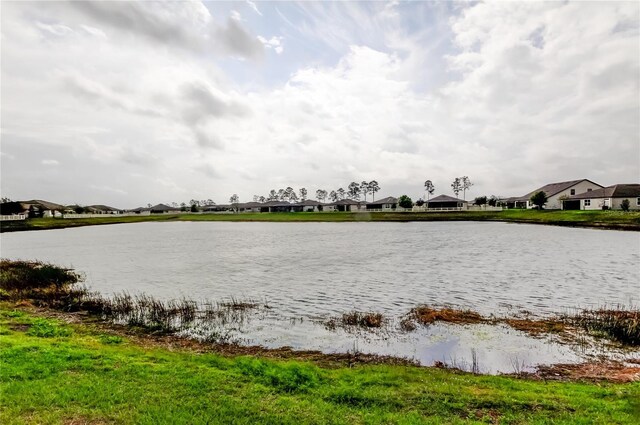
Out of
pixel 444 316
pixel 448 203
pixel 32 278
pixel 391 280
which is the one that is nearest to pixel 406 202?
pixel 448 203

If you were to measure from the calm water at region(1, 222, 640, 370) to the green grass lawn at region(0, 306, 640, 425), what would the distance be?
4141 mm

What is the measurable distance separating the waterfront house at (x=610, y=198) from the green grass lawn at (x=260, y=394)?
99422 millimetres

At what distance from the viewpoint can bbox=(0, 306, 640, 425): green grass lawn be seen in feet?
24.4

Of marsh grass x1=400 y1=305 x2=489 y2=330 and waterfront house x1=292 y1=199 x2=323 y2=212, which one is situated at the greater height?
waterfront house x1=292 y1=199 x2=323 y2=212

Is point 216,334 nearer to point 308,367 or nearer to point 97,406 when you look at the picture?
point 308,367

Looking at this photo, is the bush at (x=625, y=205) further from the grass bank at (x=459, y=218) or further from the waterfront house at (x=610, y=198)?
Answer: the grass bank at (x=459, y=218)

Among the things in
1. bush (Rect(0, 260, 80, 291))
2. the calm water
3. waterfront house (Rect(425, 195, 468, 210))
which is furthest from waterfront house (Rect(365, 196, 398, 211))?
bush (Rect(0, 260, 80, 291))

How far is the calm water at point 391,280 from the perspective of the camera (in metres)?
15.8

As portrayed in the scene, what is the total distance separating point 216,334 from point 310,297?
8.23 m

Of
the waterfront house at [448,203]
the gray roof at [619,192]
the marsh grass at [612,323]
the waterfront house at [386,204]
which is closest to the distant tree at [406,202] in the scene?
the waterfront house at [448,203]

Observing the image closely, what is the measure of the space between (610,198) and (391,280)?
285ft

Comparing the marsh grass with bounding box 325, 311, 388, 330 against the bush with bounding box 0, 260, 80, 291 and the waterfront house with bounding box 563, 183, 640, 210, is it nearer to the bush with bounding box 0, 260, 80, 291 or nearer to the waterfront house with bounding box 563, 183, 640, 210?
the bush with bounding box 0, 260, 80, 291

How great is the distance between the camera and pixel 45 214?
457ft

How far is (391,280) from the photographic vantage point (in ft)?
96.2
